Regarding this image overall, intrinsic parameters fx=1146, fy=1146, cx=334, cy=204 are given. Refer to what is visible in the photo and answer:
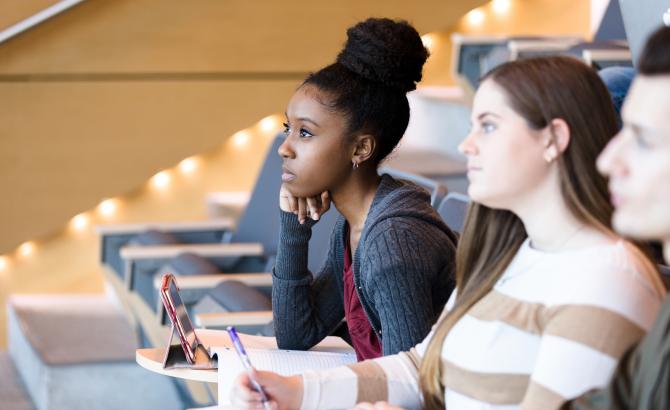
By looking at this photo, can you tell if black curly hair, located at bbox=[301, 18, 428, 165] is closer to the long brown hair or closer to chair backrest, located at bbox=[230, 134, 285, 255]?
the long brown hair

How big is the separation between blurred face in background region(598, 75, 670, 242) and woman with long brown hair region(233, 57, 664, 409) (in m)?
0.15

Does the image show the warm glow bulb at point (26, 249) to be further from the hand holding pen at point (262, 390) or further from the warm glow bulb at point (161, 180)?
the hand holding pen at point (262, 390)

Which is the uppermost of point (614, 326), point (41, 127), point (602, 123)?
point (602, 123)

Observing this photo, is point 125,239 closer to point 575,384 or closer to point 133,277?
point 133,277

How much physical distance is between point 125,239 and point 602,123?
2349 millimetres

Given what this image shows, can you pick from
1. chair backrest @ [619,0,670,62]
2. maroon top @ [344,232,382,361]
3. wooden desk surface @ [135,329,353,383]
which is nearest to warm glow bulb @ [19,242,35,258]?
wooden desk surface @ [135,329,353,383]

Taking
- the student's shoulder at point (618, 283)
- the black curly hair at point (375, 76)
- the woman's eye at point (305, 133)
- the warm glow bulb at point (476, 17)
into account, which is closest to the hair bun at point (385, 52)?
the black curly hair at point (375, 76)

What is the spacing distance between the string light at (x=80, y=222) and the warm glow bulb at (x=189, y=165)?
0.34m

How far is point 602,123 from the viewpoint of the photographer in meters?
1.04

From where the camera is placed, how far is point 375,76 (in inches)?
62.0

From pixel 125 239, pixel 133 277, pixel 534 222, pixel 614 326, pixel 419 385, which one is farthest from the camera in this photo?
pixel 125 239

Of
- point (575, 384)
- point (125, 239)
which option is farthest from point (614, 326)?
point (125, 239)

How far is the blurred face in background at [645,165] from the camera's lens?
828 mm

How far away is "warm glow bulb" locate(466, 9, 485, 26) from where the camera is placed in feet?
12.6
